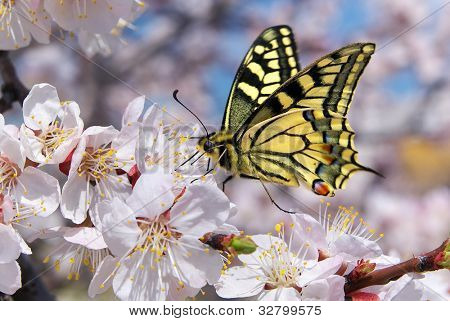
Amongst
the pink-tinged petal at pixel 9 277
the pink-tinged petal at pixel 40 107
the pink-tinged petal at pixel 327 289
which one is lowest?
the pink-tinged petal at pixel 9 277

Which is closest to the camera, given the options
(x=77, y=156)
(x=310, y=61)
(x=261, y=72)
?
(x=77, y=156)

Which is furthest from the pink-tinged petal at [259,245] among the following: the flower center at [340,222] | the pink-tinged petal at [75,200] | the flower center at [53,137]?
the flower center at [53,137]

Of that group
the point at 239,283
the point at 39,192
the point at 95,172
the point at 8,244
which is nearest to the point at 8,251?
the point at 8,244

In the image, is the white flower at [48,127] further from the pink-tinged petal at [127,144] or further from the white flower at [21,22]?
the white flower at [21,22]

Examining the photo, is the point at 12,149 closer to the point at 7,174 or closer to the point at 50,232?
the point at 7,174

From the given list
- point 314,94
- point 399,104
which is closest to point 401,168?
point 399,104
